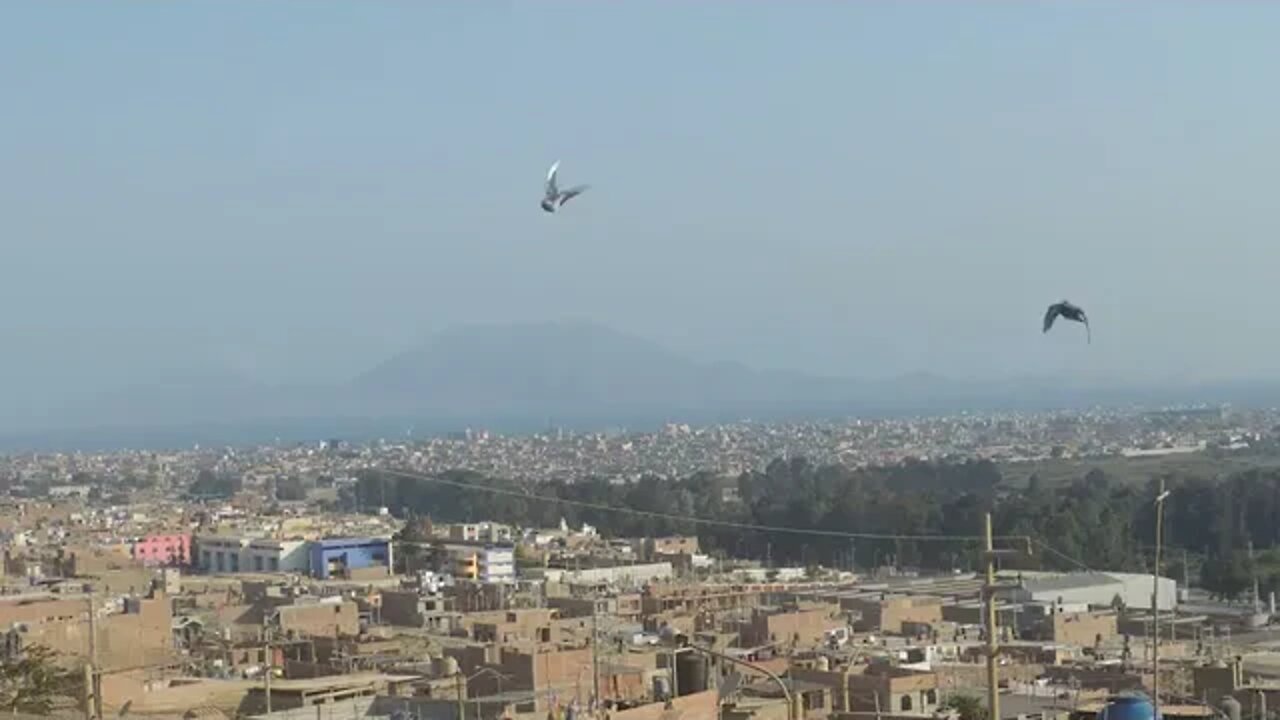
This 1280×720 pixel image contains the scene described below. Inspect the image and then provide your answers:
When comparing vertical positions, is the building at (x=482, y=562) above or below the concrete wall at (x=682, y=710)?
below

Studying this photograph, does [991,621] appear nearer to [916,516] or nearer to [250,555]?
[250,555]

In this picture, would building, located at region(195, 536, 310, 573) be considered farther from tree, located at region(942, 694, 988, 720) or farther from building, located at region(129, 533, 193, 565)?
tree, located at region(942, 694, 988, 720)

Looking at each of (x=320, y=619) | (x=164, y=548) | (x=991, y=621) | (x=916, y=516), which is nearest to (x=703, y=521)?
(x=916, y=516)

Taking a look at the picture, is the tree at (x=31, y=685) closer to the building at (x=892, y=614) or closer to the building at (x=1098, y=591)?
the building at (x=892, y=614)

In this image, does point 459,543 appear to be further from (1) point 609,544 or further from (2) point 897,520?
(2) point 897,520

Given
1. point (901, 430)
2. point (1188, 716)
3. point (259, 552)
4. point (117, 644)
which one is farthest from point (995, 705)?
point (901, 430)

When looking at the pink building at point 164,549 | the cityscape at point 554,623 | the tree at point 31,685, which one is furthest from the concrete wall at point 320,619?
the pink building at point 164,549
